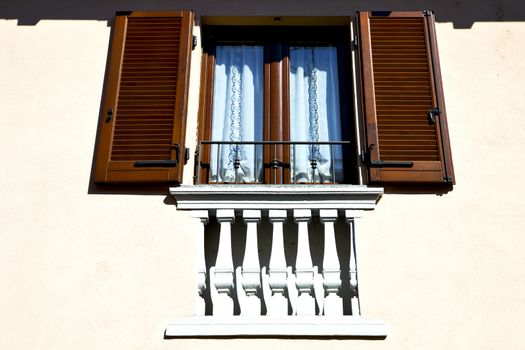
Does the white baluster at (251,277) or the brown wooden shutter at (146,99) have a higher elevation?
the brown wooden shutter at (146,99)

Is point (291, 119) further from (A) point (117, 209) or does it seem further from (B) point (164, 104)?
(A) point (117, 209)

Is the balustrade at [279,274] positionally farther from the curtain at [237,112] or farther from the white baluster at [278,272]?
the curtain at [237,112]

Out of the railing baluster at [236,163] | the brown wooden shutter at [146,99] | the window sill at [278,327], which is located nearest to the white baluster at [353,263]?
the window sill at [278,327]

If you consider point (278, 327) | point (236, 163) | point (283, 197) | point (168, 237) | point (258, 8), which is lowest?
point (278, 327)

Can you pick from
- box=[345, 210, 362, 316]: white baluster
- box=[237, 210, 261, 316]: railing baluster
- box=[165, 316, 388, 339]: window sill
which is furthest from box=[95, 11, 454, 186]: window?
box=[165, 316, 388, 339]: window sill

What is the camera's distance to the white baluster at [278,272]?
14.7 ft

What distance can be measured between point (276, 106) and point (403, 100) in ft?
3.60

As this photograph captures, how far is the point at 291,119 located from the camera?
552cm

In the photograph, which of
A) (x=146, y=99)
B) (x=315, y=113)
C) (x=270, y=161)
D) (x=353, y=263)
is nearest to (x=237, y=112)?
(x=270, y=161)

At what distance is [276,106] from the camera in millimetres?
5512

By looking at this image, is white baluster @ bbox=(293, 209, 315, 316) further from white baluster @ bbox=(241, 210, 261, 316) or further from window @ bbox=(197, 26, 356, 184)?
window @ bbox=(197, 26, 356, 184)

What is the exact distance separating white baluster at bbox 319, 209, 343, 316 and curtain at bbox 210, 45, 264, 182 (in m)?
0.90

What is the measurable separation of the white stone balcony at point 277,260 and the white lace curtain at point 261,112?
0.53 metres

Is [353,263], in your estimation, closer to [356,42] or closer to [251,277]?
[251,277]
